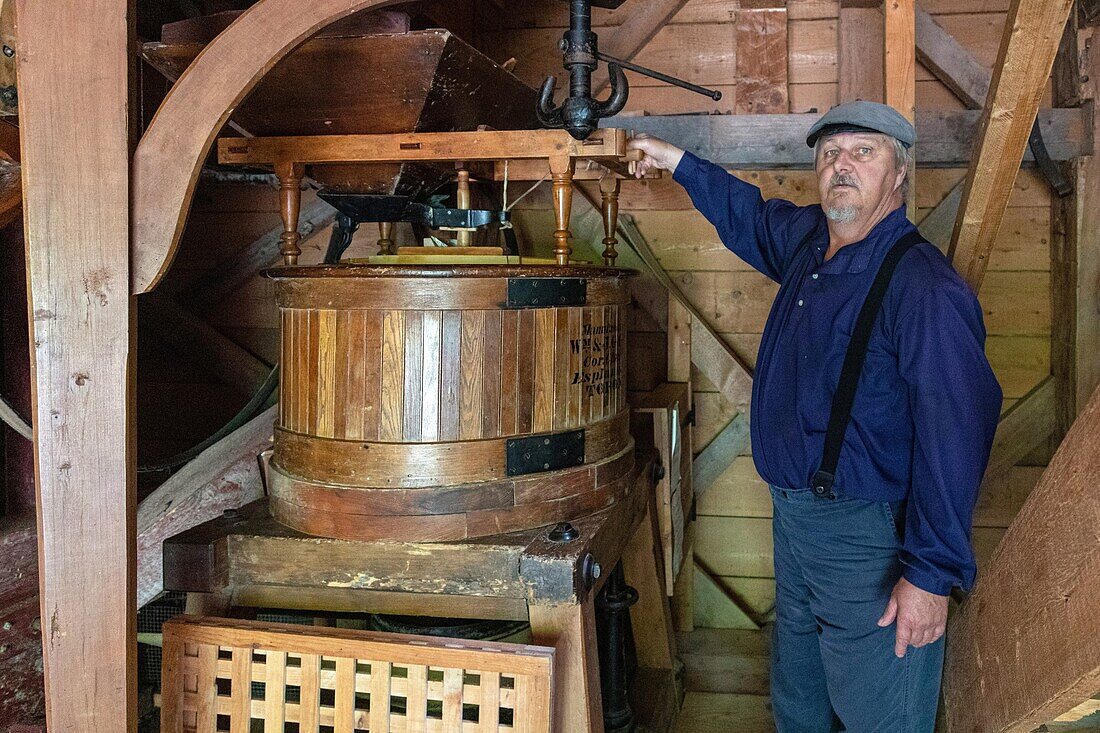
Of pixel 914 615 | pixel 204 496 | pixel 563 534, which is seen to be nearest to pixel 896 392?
pixel 914 615

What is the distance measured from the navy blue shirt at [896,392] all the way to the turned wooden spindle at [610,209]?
682mm

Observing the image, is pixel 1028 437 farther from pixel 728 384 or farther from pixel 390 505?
pixel 390 505

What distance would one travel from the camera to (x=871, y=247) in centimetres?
229

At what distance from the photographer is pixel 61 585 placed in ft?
6.33

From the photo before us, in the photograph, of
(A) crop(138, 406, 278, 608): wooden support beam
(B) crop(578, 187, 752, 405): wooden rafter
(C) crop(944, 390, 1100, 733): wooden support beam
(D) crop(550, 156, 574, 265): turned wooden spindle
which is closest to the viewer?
(C) crop(944, 390, 1100, 733): wooden support beam

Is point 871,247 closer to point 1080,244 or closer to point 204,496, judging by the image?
point 1080,244

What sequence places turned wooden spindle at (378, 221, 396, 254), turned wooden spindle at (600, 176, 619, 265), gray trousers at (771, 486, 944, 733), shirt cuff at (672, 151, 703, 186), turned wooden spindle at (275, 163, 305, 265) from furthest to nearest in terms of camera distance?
1. turned wooden spindle at (378, 221, 396, 254)
2. turned wooden spindle at (600, 176, 619, 265)
3. shirt cuff at (672, 151, 703, 186)
4. turned wooden spindle at (275, 163, 305, 265)
5. gray trousers at (771, 486, 944, 733)

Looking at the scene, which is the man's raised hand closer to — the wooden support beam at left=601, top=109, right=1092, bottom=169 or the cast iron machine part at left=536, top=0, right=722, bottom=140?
the cast iron machine part at left=536, top=0, right=722, bottom=140

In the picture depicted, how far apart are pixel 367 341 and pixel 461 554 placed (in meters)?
0.55

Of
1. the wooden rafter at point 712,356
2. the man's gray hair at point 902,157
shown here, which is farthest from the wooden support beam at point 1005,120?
the wooden rafter at point 712,356

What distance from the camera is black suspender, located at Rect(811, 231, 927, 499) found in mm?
2184

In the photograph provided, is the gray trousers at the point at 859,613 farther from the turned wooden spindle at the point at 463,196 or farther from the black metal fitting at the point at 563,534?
the turned wooden spindle at the point at 463,196

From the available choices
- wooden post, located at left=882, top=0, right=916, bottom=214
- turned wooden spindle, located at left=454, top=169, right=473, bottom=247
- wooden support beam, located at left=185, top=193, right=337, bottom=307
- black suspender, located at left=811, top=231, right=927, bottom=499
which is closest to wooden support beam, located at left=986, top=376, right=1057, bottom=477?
wooden post, located at left=882, top=0, right=916, bottom=214

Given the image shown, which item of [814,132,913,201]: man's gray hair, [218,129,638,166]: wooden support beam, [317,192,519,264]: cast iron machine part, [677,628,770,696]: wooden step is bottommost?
[677,628,770,696]: wooden step
